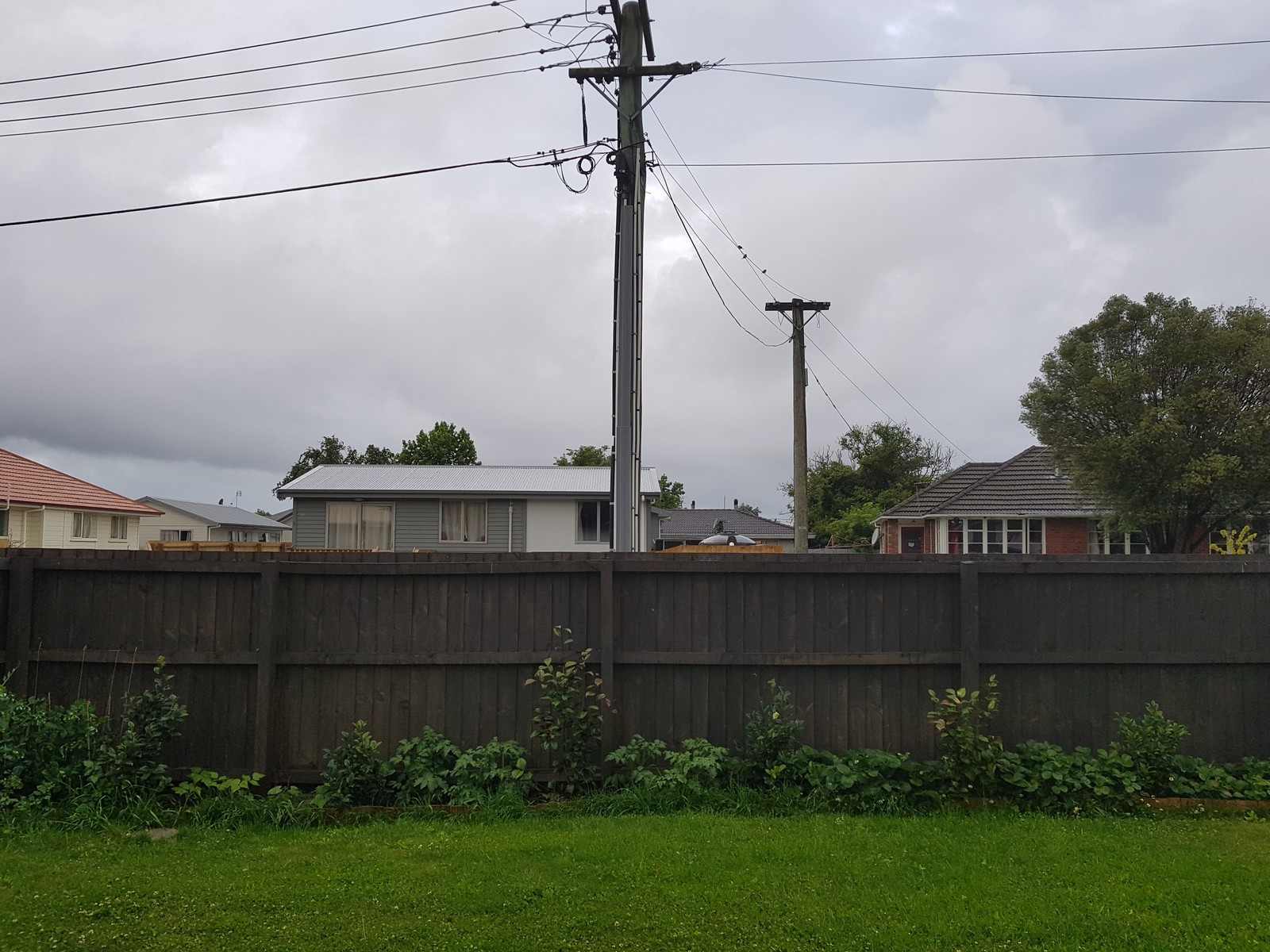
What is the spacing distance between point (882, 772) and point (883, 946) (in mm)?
2080

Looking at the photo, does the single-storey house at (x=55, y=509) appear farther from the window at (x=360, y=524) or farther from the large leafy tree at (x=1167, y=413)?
the large leafy tree at (x=1167, y=413)

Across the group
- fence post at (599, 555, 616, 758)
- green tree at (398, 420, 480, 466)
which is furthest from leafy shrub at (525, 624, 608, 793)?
green tree at (398, 420, 480, 466)

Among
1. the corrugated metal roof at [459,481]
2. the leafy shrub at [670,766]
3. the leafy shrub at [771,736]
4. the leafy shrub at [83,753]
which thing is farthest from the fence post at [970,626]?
the corrugated metal roof at [459,481]

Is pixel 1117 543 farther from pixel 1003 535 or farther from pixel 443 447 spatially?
pixel 443 447

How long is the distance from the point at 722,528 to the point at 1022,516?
22105 mm

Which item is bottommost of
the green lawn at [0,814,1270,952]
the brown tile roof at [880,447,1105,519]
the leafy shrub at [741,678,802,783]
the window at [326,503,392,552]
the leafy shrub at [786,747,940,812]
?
the green lawn at [0,814,1270,952]

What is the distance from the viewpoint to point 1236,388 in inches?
835

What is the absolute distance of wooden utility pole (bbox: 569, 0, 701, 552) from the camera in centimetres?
873

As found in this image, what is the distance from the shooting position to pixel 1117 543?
29016mm

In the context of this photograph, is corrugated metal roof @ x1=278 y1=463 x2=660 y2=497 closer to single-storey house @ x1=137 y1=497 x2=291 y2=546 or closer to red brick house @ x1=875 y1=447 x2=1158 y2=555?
red brick house @ x1=875 y1=447 x2=1158 y2=555

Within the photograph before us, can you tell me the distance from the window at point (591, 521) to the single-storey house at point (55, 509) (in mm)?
16129

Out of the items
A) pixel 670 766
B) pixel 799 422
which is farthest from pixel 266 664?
pixel 799 422

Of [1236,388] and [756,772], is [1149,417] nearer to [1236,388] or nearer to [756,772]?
[1236,388]

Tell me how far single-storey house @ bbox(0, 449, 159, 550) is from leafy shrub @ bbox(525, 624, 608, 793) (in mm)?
26756
